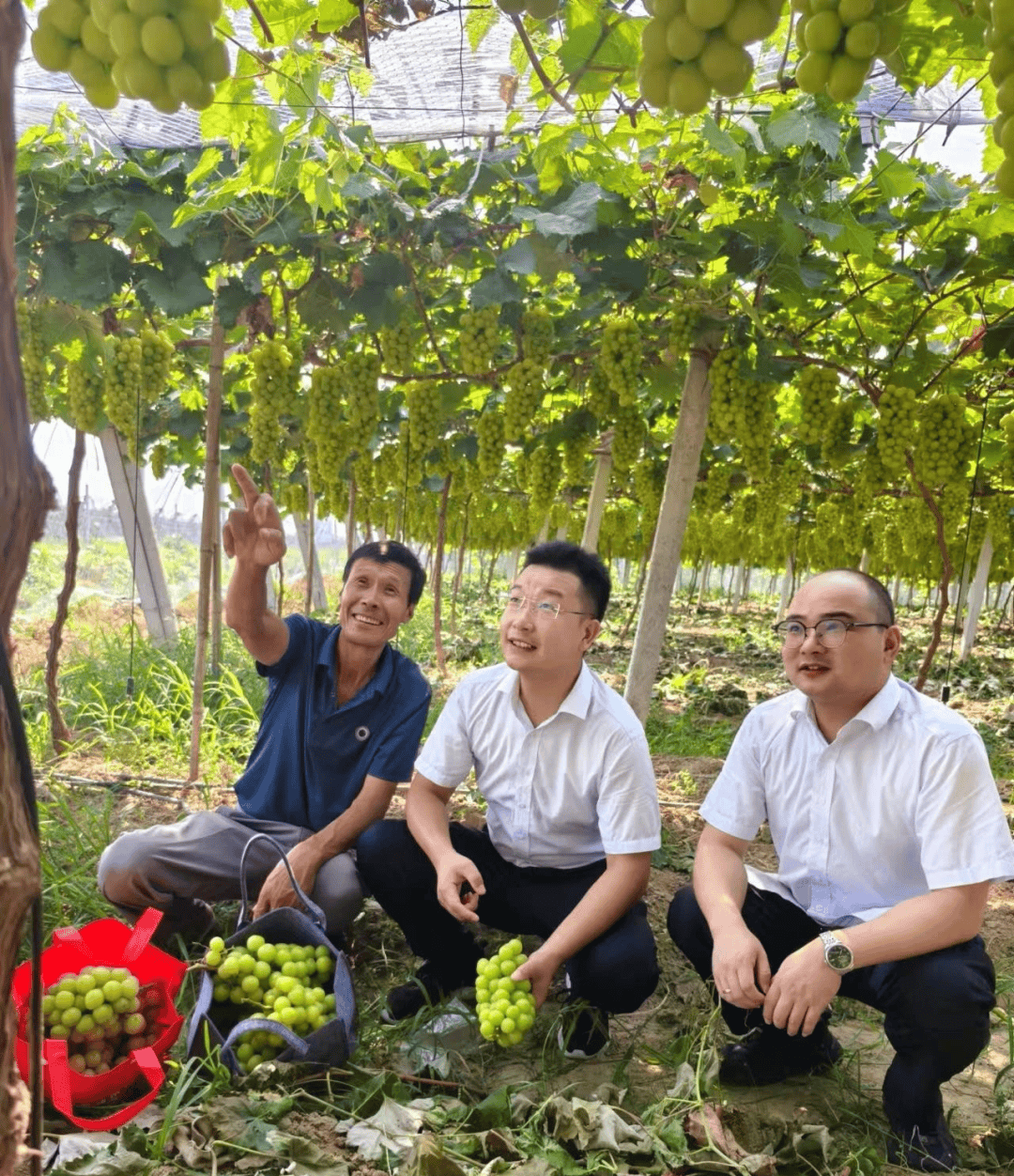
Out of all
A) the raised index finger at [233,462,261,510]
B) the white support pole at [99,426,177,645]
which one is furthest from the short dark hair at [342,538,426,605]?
the white support pole at [99,426,177,645]

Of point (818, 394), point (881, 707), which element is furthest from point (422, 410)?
point (881, 707)

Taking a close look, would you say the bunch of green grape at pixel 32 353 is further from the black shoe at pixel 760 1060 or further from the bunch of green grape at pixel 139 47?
the black shoe at pixel 760 1060

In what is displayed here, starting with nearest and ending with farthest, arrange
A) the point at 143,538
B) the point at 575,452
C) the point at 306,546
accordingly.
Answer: the point at 575,452
the point at 143,538
the point at 306,546

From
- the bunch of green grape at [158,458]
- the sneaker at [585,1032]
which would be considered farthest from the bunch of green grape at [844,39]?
→ the bunch of green grape at [158,458]

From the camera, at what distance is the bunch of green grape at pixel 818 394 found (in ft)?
14.3

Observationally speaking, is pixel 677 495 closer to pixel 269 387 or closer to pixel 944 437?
pixel 944 437

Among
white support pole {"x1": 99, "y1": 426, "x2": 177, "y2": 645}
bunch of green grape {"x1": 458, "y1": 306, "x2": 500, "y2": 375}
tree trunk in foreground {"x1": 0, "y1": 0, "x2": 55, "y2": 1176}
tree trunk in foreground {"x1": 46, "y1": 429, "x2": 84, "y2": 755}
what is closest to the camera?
tree trunk in foreground {"x1": 0, "y1": 0, "x2": 55, "y2": 1176}

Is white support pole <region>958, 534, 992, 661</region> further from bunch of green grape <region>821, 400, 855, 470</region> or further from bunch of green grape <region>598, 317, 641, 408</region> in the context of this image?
bunch of green grape <region>598, 317, 641, 408</region>

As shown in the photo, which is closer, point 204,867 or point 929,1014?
point 929,1014

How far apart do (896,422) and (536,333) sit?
170cm

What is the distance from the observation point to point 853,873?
7.60 feet

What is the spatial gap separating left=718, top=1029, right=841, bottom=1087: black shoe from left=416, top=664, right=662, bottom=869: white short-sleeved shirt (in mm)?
544

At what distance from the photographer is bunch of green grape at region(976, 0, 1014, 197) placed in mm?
817

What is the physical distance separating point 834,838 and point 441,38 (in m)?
2.42
